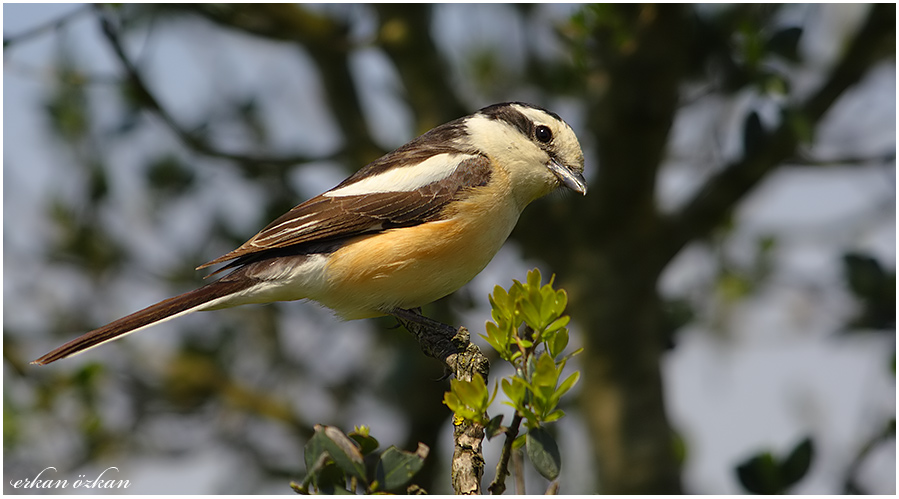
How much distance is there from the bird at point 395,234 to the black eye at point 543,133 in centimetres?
1

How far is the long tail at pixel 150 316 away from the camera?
3080 mm

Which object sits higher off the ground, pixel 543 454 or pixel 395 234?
pixel 395 234

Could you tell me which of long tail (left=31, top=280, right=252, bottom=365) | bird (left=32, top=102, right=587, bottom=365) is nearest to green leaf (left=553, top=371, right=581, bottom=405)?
bird (left=32, top=102, right=587, bottom=365)

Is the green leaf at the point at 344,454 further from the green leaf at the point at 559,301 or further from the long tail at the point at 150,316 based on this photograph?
the long tail at the point at 150,316

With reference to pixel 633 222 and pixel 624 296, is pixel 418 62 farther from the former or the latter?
pixel 624 296

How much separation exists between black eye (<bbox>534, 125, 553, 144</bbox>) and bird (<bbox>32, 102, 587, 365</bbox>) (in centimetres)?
1

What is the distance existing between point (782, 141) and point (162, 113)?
4.03m

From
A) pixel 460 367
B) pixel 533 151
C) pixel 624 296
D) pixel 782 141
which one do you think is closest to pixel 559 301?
pixel 460 367

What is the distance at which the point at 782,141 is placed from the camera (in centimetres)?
510

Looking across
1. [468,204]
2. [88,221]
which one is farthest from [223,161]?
[468,204]

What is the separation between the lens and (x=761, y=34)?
4.56 meters

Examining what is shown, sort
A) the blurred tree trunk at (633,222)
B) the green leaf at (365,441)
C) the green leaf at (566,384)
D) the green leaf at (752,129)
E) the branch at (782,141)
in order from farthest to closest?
the blurred tree trunk at (633,222) < the branch at (782,141) < the green leaf at (752,129) < the green leaf at (365,441) < the green leaf at (566,384)

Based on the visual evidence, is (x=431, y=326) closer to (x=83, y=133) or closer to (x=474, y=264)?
(x=474, y=264)

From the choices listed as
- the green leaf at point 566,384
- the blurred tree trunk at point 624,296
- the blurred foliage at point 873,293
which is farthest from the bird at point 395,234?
the blurred tree trunk at point 624,296
